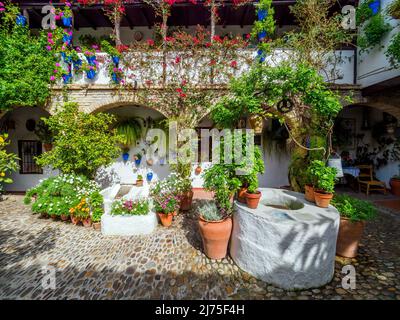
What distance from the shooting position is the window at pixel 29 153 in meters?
7.79

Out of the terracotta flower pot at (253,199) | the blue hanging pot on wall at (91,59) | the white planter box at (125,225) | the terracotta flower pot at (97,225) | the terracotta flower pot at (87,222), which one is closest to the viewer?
the terracotta flower pot at (253,199)

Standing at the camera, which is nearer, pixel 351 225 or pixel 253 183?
pixel 253 183

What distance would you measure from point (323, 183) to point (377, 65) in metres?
5.05

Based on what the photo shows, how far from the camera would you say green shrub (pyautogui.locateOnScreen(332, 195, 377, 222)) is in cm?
330

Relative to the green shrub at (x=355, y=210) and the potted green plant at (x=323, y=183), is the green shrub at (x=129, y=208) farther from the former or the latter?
the green shrub at (x=355, y=210)

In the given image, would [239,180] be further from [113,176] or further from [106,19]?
[106,19]

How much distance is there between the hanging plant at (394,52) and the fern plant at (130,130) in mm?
7831

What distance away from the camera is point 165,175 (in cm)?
743

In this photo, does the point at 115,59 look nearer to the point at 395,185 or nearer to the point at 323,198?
the point at 323,198

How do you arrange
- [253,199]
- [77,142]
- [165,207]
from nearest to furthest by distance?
[253,199] → [165,207] → [77,142]

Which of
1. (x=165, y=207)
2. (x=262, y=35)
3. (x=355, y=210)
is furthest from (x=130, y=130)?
(x=355, y=210)

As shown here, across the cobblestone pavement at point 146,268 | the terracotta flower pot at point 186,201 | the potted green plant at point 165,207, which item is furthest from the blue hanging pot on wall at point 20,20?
the terracotta flower pot at point 186,201

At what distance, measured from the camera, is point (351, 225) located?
3.31 metres

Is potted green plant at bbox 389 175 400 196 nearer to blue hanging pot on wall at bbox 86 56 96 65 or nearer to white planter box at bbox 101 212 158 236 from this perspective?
white planter box at bbox 101 212 158 236
